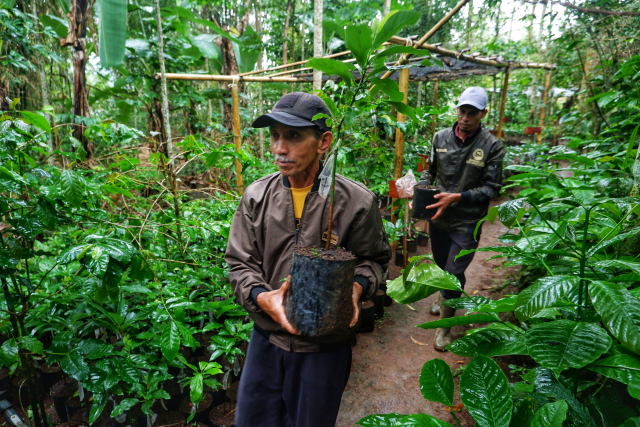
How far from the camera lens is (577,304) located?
2.84 ft

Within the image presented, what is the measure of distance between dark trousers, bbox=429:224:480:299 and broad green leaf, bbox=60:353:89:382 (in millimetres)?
2171

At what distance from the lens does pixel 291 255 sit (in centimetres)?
138

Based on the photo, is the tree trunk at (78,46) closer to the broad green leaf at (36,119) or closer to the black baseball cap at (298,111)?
the broad green leaf at (36,119)

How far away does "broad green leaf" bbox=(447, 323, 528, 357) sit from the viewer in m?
0.86

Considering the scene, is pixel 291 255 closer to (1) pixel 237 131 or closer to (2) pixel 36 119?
(2) pixel 36 119

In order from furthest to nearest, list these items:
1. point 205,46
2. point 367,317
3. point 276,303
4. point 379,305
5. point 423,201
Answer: point 205,46 < point 379,305 < point 367,317 < point 423,201 < point 276,303

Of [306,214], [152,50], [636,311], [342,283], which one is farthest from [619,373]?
[152,50]

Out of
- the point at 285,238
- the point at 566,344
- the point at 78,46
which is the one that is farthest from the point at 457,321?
the point at 78,46

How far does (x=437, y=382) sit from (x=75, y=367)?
1375mm

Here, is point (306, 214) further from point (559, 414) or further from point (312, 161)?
point (559, 414)

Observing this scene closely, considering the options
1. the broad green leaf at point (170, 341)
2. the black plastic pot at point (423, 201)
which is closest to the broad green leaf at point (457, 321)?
the broad green leaf at point (170, 341)

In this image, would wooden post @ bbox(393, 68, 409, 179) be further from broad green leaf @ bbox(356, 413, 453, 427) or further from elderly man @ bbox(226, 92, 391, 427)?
broad green leaf @ bbox(356, 413, 453, 427)

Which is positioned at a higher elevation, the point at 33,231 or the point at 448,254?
the point at 33,231

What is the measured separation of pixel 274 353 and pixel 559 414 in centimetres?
101
